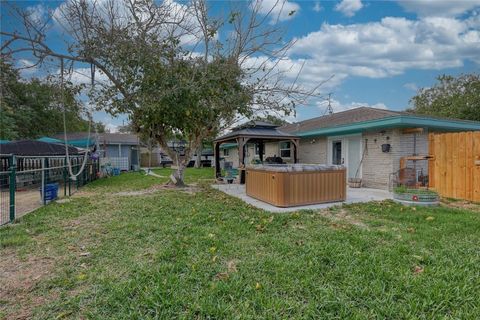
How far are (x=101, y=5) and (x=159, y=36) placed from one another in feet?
6.38

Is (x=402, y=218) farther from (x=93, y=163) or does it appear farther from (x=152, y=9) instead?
(x=93, y=163)

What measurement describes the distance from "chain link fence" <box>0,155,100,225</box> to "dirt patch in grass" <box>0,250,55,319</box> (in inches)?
95.9

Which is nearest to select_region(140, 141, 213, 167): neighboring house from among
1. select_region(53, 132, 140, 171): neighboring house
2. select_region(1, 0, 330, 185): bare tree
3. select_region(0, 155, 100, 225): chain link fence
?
select_region(53, 132, 140, 171): neighboring house

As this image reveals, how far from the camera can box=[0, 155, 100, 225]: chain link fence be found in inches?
240

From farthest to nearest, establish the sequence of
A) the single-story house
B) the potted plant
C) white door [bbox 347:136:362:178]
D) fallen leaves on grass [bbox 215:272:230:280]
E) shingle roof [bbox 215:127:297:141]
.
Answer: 1. shingle roof [bbox 215:127:297:141]
2. white door [bbox 347:136:362:178]
3. the single-story house
4. the potted plant
5. fallen leaves on grass [bbox 215:272:230:280]

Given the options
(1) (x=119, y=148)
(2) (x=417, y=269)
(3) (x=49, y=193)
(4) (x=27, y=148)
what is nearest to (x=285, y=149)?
(3) (x=49, y=193)

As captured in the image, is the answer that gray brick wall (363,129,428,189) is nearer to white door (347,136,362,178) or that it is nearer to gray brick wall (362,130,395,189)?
gray brick wall (362,130,395,189)

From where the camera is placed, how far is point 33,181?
469 inches

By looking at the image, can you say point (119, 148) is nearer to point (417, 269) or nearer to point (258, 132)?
point (258, 132)

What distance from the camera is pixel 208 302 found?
2438 mm

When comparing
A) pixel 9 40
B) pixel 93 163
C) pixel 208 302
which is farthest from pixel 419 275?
pixel 93 163

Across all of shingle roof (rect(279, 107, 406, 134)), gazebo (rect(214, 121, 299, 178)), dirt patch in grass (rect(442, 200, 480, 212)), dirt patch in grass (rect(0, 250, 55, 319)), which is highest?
shingle roof (rect(279, 107, 406, 134))

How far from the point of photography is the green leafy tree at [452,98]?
66.3 feet

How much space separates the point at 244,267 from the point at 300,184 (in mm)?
4077
